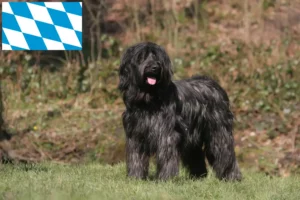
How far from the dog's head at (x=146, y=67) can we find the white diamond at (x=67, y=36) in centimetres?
61

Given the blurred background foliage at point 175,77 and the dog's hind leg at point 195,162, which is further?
the blurred background foliage at point 175,77

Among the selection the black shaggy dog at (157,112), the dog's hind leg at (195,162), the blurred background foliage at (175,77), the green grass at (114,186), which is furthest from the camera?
the blurred background foliage at (175,77)

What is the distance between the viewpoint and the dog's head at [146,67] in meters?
9.16

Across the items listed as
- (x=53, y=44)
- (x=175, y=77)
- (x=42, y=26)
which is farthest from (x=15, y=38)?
(x=175, y=77)

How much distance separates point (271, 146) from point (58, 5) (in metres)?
5.34

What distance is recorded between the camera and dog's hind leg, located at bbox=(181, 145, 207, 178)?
1046 centimetres

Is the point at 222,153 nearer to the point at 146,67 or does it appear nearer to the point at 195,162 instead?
the point at 195,162

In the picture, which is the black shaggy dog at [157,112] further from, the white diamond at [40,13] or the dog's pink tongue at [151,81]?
the white diamond at [40,13]

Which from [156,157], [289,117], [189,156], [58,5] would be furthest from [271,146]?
[58,5]

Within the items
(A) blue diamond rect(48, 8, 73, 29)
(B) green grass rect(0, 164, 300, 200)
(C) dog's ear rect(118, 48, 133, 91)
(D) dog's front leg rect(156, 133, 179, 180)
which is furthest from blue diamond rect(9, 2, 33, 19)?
(D) dog's front leg rect(156, 133, 179, 180)

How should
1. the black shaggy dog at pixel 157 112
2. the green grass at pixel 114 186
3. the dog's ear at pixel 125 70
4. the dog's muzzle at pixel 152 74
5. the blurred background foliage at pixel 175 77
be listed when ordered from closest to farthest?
the green grass at pixel 114 186, the dog's muzzle at pixel 152 74, the black shaggy dog at pixel 157 112, the dog's ear at pixel 125 70, the blurred background foliage at pixel 175 77

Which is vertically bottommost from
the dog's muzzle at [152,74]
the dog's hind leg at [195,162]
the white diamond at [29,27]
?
the dog's hind leg at [195,162]

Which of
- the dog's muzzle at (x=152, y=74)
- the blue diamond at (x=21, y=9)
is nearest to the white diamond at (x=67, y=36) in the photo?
the blue diamond at (x=21, y=9)

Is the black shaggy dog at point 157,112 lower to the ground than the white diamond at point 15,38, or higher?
lower
